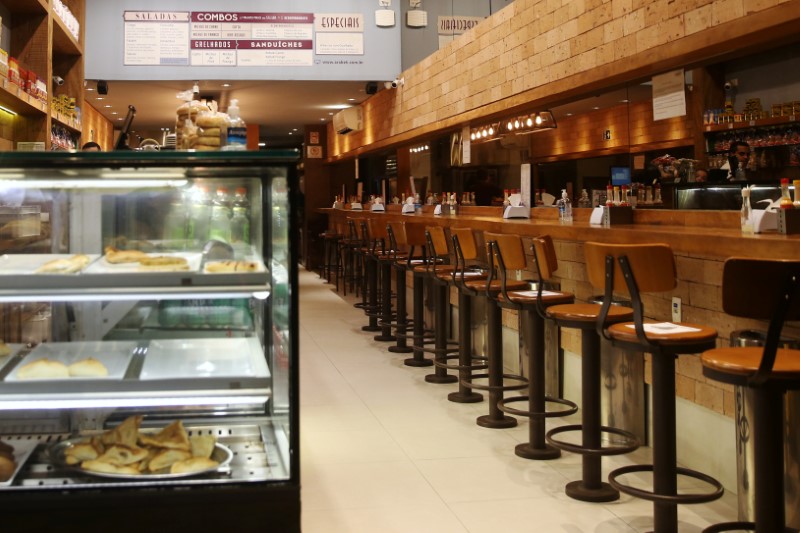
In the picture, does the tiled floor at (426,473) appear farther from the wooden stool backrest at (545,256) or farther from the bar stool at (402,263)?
the bar stool at (402,263)

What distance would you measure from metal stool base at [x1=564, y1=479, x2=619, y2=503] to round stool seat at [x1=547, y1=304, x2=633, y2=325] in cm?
77

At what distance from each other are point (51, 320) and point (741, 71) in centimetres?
416

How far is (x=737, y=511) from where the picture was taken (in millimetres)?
3436

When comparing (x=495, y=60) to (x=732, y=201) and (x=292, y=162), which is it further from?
(x=292, y=162)

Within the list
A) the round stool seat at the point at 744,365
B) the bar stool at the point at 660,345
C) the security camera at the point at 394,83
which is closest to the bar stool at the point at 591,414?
the bar stool at the point at 660,345

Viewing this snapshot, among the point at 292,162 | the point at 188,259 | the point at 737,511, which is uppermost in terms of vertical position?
the point at 292,162

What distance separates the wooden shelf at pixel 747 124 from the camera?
5.50 m

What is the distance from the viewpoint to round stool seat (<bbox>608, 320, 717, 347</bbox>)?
2980 millimetres

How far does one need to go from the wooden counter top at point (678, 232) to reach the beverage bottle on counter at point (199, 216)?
80.6 inches

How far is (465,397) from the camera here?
5.54 m

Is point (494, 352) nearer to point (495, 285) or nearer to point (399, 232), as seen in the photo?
point (495, 285)

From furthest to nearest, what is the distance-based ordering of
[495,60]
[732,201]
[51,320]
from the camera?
[495,60] < [732,201] < [51,320]

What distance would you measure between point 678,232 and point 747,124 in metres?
2.17

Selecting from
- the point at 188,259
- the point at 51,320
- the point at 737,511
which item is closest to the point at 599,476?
the point at 737,511
